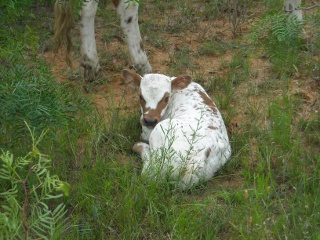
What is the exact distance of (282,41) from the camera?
19.0 feet

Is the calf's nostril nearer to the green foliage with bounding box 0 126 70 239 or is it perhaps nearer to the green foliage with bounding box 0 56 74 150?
the green foliage with bounding box 0 56 74 150

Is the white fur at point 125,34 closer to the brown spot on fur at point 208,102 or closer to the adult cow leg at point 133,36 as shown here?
the adult cow leg at point 133,36

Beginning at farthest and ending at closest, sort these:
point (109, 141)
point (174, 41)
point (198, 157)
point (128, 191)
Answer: point (174, 41) < point (109, 141) < point (198, 157) < point (128, 191)

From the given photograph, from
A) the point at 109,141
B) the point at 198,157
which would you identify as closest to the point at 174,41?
the point at 109,141

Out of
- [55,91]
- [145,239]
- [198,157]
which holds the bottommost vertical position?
[145,239]

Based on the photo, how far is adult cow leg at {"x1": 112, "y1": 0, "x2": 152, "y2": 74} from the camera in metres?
6.73

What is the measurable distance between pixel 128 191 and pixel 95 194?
0.29 meters

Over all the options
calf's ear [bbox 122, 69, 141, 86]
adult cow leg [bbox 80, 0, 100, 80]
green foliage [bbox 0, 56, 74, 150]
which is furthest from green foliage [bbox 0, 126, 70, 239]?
adult cow leg [bbox 80, 0, 100, 80]

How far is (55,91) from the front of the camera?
4.66 meters

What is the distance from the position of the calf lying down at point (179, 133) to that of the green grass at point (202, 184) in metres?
0.11

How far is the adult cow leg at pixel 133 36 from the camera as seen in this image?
6.73 meters

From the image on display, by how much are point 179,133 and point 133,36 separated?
2.14 meters

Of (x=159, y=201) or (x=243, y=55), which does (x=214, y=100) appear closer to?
(x=243, y=55)

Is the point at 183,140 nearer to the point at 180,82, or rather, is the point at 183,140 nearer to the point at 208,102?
the point at 208,102
